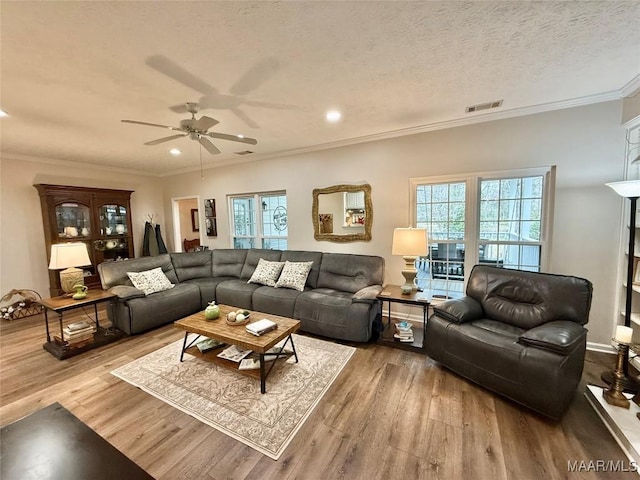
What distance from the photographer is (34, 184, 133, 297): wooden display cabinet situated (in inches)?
177

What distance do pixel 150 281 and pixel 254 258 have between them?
1.58 metres

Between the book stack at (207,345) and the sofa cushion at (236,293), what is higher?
the sofa cushion at (236,293)

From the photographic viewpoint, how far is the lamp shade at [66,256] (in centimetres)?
308

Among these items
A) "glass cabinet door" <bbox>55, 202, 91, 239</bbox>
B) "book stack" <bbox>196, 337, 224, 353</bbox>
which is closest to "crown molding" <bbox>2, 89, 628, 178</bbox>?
"glass cabinet door" <bbox>55, 202, 91, 239</bbox>

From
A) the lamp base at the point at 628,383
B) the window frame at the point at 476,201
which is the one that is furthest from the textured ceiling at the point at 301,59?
the lamp base at the point at 628,383

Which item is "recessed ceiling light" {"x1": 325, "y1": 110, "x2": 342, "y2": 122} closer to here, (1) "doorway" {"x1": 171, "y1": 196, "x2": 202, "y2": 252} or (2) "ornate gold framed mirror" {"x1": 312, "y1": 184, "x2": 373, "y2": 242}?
(2) "ornate gold framed mirror" {"x1": 312, "y1": 184, "x2": 373, "y2": 242}

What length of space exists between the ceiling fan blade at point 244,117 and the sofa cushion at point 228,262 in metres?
2.40

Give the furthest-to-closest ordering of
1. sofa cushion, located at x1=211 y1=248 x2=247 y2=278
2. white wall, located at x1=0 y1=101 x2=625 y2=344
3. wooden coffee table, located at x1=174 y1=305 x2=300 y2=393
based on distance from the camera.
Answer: sofa cushion, located at x1=211 y1=248 x2=247 y2=278 → white wall, located at x1=0 y1=101 x2=625 y2=344 → wooden coffee table, located at x1=174 y1=305 x2=300 y2=393

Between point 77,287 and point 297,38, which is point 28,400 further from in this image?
point 297,38

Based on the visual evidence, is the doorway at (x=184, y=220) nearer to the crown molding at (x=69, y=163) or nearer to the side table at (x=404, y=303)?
the crown molding at (x=69, y=163)

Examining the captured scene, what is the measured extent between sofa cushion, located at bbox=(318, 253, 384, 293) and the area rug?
3.01 ft

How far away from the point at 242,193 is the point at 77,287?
2887 millimetres

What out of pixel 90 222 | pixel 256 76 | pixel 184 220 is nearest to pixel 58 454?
pixel 256 76

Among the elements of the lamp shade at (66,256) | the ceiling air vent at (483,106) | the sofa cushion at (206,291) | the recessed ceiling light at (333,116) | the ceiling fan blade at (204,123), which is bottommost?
the sofa cushion at (206,291)
